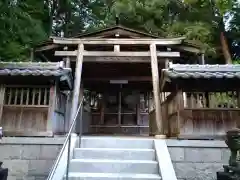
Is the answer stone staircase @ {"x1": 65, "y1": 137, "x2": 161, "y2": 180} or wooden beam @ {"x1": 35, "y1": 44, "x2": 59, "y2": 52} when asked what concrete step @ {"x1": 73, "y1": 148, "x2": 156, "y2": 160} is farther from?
wooden beam @ {"x1": 35, "y1": 44, "x2": 59, "y2": 52}

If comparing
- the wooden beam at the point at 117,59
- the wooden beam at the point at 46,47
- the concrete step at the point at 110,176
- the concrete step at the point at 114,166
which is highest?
the wooden beam at the point at 46,47

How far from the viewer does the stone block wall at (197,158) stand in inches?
252

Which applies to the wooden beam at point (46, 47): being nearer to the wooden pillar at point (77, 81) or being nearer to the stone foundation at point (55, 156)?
the wooden pillar at point (77, 81)

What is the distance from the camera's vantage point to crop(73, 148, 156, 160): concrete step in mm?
6035

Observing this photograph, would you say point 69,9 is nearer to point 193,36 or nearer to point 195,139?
point 193,36

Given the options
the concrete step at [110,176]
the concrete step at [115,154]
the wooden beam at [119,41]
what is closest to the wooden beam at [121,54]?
the wooden beam at [119,41]

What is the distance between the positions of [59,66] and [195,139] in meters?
4.77

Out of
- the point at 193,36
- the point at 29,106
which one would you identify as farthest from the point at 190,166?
the point at 193,36

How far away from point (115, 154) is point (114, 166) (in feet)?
1.71

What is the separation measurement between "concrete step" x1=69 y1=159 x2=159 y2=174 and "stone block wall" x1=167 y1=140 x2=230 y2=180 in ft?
3.82

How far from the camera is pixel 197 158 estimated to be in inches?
256

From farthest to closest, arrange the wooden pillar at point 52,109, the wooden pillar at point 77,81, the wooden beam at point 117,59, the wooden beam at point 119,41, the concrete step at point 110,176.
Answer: the wooden beam at point 117,59 < the wooden beam at point 119,41 < the wooden pillar at point 77,81 < the wooden pillar at point 52,109 < the concrete step at point 110,176

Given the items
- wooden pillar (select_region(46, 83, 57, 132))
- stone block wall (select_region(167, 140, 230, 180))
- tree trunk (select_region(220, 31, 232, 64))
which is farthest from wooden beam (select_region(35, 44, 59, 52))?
tree trunk (select_region(220, 31, 232, 64))

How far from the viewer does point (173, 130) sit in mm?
8062
